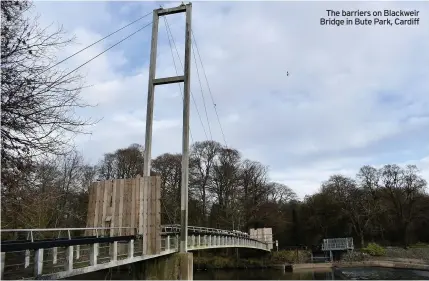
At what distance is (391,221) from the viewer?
190 feet

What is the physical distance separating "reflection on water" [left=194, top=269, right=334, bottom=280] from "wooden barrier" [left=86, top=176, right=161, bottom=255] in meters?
25.2

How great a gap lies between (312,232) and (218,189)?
18.9m

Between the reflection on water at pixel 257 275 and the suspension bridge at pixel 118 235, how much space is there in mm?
21487

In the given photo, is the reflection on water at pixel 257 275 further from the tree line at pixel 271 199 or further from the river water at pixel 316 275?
the tree line at pixel 271 199

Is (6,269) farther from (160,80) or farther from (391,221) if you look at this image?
(391,221)

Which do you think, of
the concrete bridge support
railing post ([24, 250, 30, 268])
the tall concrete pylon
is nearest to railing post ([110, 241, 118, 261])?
railing post ([24, 250, 30, 268])

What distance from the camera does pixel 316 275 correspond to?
41250 millimetres

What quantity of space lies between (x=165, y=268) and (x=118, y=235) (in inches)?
123

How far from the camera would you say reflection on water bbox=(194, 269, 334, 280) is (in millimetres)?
38719

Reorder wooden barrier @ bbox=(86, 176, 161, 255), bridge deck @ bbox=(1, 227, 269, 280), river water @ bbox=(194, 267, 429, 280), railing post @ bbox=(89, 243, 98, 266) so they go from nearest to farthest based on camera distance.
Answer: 1. bridge deck @ bbox=(1, 227, 269, 280)
2. railing post @ bbox=(89, 243, 98, 266)
3. wooden barrier @ bbox=(86, 176, 161, 255)
4. river water @ bbox=(194, 267, 429, 280)

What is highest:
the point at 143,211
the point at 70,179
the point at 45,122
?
the point at 70,179

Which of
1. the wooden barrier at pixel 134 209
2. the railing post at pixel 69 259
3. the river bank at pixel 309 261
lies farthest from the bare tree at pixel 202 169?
the railing post at pixel 69 259

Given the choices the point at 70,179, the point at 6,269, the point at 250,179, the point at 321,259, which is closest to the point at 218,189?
the point at 250,179

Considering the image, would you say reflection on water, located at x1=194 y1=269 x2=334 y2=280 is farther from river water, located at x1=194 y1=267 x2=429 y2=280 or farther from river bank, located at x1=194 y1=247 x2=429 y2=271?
river bank, located at x1=194 y1=247 x2=429 y2=271
